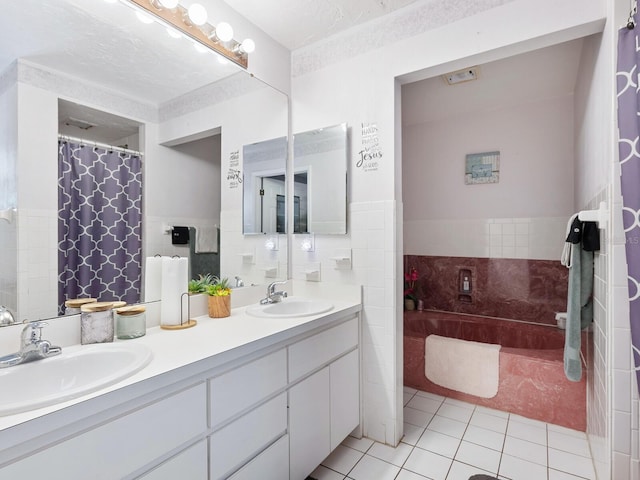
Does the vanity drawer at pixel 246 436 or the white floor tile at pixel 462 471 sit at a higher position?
the vanity drawer at pixel 246 436

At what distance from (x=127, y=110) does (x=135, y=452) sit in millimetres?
1358

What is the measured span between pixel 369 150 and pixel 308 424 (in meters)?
A: 1.53

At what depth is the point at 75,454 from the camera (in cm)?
83

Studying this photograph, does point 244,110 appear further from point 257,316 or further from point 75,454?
point 75,454

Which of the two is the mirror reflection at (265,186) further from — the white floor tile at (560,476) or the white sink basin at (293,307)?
the white floor tile at (560,476)

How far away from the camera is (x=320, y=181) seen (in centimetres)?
222

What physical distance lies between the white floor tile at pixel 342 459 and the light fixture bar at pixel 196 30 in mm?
2306

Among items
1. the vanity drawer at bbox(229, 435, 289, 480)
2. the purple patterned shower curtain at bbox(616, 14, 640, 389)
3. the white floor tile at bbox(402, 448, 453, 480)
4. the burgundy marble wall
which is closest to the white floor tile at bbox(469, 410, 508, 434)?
the white floor tile at bbox(402, 448, 453, 480)

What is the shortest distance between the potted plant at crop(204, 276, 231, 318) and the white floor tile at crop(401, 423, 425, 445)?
134 cm

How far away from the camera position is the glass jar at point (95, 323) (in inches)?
50.0

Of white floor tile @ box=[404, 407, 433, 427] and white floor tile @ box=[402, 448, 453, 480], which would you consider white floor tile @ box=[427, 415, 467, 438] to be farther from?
white floor tile @ box=[402, 448, 453, 480]

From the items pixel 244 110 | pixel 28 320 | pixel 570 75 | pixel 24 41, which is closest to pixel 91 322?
pixel 28 320

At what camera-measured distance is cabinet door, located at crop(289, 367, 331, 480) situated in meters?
1.52

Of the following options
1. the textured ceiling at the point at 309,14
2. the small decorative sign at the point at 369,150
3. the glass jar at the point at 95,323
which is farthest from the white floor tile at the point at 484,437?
the textured ceiling at the point at 309,14
